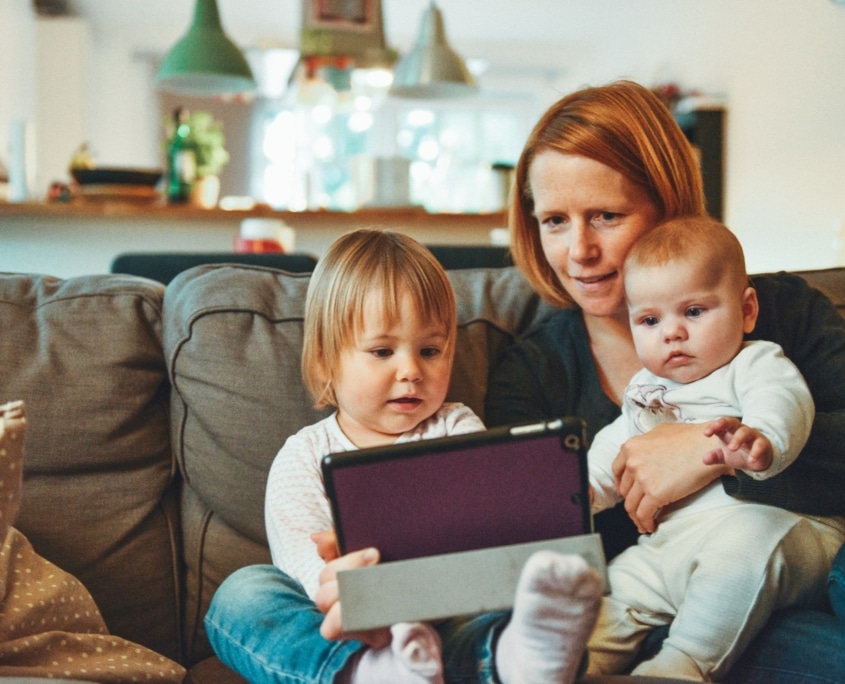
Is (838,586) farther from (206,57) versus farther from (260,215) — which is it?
(206,57)

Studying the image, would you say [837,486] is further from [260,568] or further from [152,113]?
[152,113]

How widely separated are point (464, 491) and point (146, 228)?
322 cm

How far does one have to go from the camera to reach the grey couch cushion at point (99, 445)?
1.31m

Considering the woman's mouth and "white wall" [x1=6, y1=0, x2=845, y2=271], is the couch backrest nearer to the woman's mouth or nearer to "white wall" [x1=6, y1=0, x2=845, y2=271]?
the woman's mouth

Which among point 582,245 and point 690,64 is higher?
point 690,64

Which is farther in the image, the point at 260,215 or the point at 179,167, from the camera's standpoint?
the point at 179,167

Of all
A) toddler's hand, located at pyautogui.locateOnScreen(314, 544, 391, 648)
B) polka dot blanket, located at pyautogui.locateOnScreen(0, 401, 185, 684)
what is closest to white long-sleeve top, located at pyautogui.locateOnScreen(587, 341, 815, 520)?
toddler's hand, located at pyautogui.locateOnScreen(314, 544, 391, 648)

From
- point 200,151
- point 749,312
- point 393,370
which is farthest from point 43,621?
point 200,151

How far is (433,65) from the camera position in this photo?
14.3 feet

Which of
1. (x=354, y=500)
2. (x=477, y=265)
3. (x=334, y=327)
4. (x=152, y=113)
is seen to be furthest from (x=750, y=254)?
(x=152, y=113)

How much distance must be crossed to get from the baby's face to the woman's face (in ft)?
0.50

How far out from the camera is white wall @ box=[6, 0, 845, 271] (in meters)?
3.96

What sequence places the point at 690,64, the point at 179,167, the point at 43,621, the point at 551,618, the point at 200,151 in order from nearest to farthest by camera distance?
1. the point at 551,618
2. the point at 43,621
3. the point at 179,167
4. the point at 200,151
5. the point at 690,64

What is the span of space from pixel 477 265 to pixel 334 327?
→ 3.80 ft
